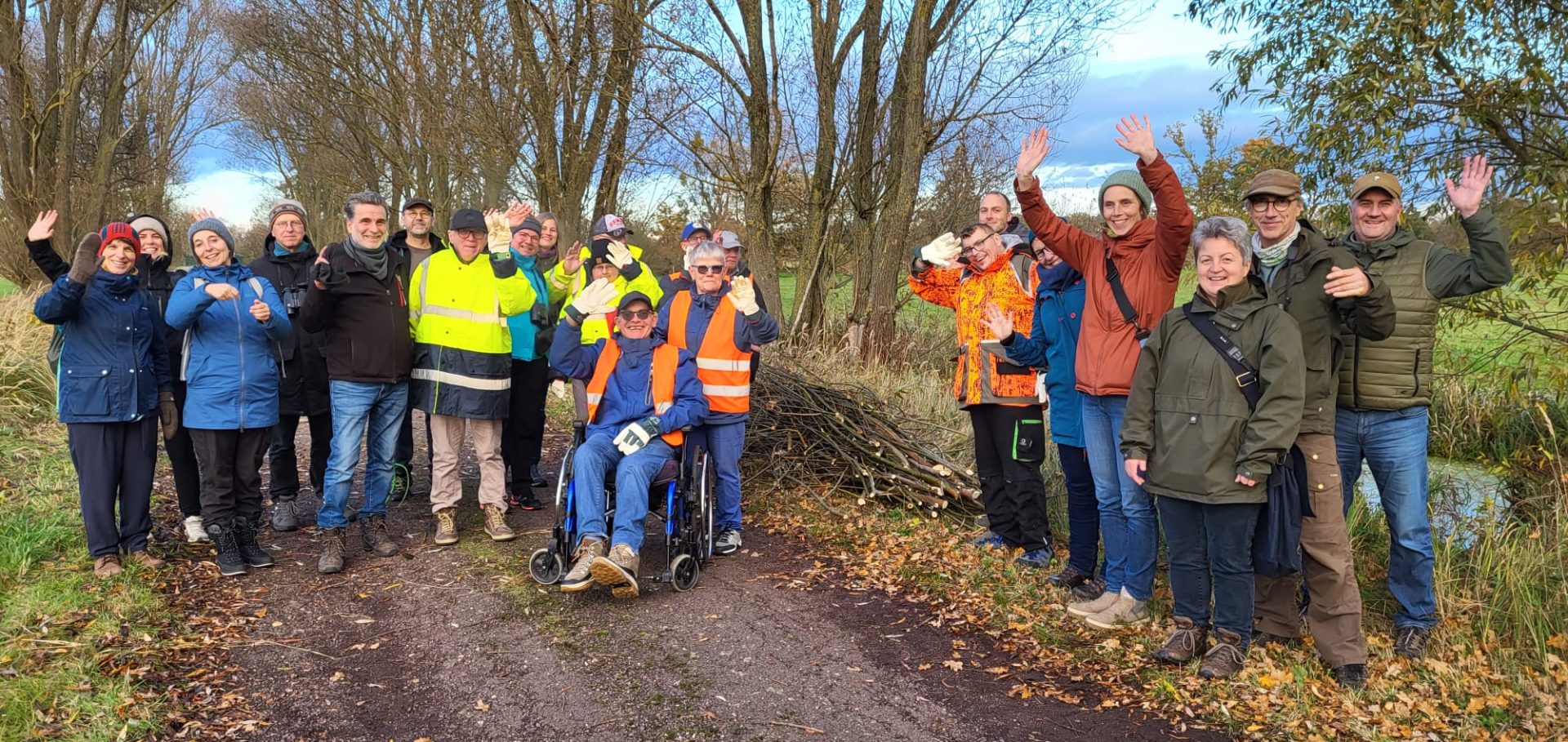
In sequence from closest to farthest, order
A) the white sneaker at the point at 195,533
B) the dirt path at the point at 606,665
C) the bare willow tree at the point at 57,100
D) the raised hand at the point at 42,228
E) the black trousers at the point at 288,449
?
the dirt path at the point at 606,665 < the raised hand at the point at 42,228 < the white sneaker at the point at 195,533 < the black trousers at the point at 288,449 < the bare willow tree at the point at 57,100

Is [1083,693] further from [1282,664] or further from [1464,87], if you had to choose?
[1464,87]

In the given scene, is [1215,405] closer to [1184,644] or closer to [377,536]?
[1184,644]

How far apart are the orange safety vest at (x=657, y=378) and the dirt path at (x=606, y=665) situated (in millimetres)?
939

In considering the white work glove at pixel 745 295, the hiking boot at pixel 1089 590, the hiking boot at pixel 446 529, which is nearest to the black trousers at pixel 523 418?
the hiking boot at pixel 446 529

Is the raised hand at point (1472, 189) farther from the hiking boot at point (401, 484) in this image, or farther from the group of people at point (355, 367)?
the hiking boot at point (401, 484)

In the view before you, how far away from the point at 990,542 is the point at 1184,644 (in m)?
1.67

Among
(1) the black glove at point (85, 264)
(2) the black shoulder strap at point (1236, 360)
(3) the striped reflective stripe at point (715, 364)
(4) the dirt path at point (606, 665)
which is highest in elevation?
(1) the black glove at point (85, 264)

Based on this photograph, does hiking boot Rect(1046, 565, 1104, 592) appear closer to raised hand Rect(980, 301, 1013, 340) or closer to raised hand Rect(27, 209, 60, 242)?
raised hand Rect(980, 301, 1013, 340)

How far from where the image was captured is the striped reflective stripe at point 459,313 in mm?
5285

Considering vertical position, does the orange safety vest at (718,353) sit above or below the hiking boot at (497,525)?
above

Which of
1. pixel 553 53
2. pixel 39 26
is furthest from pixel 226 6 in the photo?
pixel 553 53

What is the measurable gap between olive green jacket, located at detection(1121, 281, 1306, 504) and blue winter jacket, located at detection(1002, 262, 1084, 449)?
0.71 metres

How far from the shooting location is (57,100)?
44.7ft

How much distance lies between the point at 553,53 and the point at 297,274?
790 centimetres
